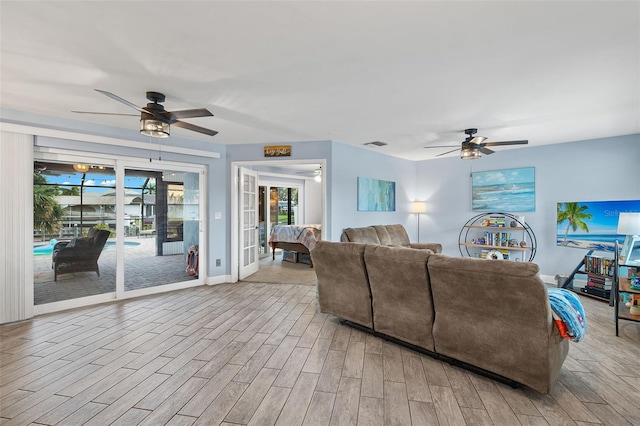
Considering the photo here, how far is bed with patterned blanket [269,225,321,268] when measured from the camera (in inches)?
266

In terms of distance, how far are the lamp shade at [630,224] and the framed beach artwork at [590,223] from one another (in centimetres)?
112

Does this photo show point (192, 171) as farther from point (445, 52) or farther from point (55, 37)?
point (445, 52)

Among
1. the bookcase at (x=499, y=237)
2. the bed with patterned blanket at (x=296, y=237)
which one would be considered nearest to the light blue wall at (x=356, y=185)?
the bookcase at (x=499, y=237)

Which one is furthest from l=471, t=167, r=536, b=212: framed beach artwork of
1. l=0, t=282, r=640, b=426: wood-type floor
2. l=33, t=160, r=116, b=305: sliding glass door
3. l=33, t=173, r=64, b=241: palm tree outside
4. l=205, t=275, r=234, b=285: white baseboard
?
A: l=33, t=173, r=64, b=241: palm tree outside

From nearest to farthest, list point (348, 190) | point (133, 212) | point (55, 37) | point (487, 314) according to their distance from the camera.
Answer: point (55, 37)
point (487, 314)
point (133, 212)
point (348, 190)

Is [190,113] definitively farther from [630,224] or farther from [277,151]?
[630,224]

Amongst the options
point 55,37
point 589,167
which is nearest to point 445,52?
point 55,37

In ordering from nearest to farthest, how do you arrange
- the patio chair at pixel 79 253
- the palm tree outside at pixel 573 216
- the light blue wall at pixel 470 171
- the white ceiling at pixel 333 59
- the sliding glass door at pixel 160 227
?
the white ceiling at pixel 333 59, the patio chair at pixel 79 253, the sliding glass door at pixel 160 227, the light blue wall at pixel 470 171, the palm tree outside at pixel 573 216

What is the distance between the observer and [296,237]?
6957mm

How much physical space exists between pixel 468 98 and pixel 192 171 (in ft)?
14.0

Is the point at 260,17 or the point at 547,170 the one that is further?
the point at 547,170

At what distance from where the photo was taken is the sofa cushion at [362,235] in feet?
16.7

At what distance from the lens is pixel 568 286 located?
16.1 ft

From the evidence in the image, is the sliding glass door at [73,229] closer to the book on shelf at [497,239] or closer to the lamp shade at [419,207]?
the lamp shade at [419,207]
